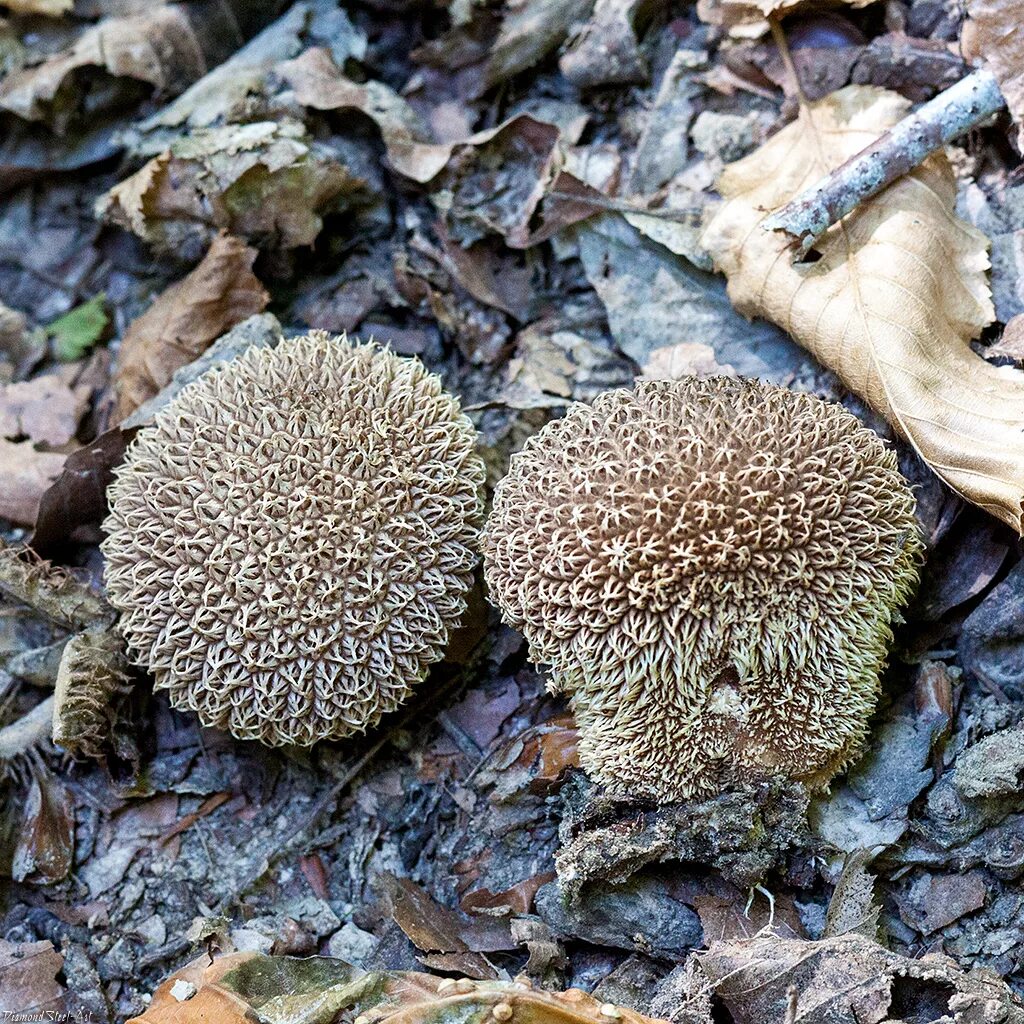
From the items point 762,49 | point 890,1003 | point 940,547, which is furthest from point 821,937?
point 762,49

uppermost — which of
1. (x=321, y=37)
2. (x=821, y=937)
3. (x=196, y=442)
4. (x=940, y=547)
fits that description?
→ (x=321, y=37)

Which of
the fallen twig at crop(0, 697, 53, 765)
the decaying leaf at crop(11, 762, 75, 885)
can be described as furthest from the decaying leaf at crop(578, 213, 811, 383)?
the decaying leaf at crop(11, 762, 75, 885)

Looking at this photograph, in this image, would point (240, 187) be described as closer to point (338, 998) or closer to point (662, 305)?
point (662, 305)

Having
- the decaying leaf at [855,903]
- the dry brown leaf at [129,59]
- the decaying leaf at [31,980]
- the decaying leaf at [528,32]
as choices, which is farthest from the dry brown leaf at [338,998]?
the dry brown leaf at [129,59]

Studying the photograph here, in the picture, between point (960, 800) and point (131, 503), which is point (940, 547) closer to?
point (960, 800)

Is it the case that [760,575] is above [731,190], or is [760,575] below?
below

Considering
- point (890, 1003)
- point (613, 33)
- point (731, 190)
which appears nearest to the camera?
point (890, 1003)

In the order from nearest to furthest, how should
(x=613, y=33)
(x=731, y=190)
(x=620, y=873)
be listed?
1. (x=620, y=873)
2. (x=731, y=190)
3. (x=613, y=33)

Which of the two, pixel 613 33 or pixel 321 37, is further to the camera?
pixel 321 37
